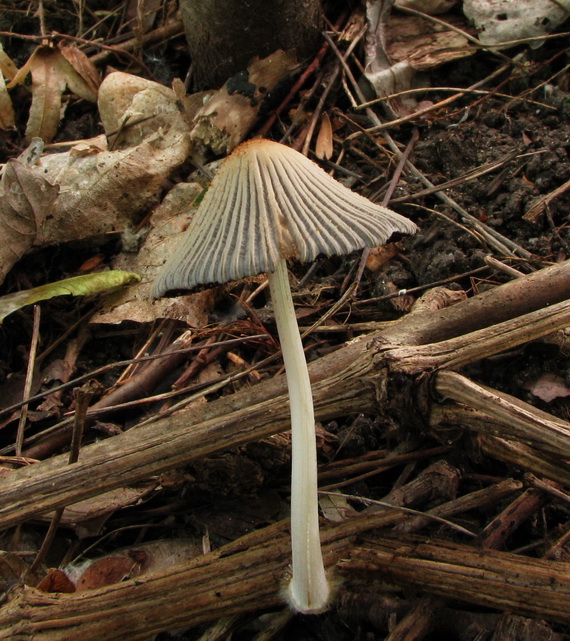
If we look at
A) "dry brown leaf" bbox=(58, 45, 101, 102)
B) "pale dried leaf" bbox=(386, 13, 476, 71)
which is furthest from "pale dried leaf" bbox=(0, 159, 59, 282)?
"pale dried leaf" bbox=(386, 13, 476, 71)

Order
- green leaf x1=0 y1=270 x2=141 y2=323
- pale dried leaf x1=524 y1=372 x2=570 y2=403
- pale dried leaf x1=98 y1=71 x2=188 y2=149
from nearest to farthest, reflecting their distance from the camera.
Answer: pale dried leaf x1=524 y1=372 x2=570 y2=403, green leaf x1=0 y1=270 x2=141 y2=323, pale dried leaf x1=98 y1=71 x2=188 y2=149

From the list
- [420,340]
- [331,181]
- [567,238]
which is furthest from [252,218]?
[567,238]

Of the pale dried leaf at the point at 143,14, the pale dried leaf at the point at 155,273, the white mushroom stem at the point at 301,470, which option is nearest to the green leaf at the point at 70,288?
the pale dried leaf at the point at 155,273

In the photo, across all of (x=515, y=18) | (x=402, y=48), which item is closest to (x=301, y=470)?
(x=402, y=48)

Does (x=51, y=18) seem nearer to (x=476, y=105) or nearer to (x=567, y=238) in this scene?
(x=476, y=105)

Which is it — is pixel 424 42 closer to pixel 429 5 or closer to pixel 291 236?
pixel 429 5

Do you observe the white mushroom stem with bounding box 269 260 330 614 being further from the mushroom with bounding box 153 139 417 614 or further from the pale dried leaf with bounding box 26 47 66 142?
the pale dried leaf with bounding box 26 47 66 142
